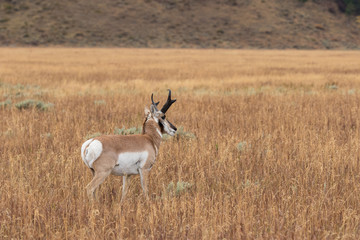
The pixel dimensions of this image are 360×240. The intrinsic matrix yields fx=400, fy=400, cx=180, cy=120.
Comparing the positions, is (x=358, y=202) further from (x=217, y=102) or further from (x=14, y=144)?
(x=217, y=102)

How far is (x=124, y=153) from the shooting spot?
4305 mm

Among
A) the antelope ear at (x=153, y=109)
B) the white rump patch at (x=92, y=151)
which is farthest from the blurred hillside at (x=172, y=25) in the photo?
the white rump patch at (x=92, y=151)

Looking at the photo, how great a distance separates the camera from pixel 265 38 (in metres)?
77.0

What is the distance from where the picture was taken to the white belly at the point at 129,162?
4320mm

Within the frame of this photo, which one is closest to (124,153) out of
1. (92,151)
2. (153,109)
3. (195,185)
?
(92,151)

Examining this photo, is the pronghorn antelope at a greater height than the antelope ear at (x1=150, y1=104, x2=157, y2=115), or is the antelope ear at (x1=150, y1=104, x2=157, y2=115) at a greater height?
the antelope ear at (x1=150, y1=104, x2=157, y2=115)

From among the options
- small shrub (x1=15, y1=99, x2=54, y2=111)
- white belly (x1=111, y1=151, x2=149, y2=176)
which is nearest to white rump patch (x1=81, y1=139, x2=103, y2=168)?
white belly (x1=111, y1=151, x2=149, y2=176)

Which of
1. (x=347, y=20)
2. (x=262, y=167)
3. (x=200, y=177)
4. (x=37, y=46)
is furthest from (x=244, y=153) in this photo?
(x=347, y=20)

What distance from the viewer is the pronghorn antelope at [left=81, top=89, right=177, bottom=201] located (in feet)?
13.7

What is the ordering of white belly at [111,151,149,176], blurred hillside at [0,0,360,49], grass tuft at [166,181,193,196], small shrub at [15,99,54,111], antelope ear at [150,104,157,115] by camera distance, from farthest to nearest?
blurred hillside at [0,0,360,49], small shrub at [15,99,54,111], grass tuft at [166,181,193,196], antelope ear at [150,104,157,115], white belly at [111,151,149,176]

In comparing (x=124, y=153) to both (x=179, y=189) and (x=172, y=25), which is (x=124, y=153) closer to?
(x=179, y=189)

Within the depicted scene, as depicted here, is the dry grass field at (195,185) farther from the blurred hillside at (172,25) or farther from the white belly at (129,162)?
the blurred hillside at (172,25)

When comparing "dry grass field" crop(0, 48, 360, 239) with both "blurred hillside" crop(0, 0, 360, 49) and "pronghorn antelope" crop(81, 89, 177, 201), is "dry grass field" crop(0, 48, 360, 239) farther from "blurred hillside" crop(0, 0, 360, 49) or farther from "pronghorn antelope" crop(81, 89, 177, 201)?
"blurred hillside" crop(0, 0, 360, 49)

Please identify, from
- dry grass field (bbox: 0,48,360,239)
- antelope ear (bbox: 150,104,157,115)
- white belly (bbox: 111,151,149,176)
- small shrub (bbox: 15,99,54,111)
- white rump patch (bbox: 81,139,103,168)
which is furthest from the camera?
small shrub (bbox: 15,99,54,111)
